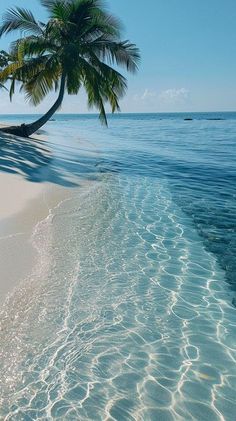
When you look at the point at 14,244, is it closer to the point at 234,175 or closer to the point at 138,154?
the point at 234,175

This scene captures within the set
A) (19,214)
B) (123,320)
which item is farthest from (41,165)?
(123,320)

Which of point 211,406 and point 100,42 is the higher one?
point 100,42

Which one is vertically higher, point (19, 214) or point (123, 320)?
point (19, 214)

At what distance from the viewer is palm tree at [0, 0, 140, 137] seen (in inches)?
844

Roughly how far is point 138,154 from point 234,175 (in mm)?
8892

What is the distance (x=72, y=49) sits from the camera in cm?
2103

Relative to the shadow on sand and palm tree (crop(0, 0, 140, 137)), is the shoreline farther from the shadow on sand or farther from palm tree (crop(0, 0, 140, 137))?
palm tree (crop(0, 0, 140, 137))

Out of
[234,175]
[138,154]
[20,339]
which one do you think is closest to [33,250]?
[20,339]

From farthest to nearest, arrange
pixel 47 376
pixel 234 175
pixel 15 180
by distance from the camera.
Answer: pixel 234 175 → pixel 15 180 → pixel 47 376

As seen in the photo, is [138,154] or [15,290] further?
[138,154]

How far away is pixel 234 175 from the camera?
56.1ft

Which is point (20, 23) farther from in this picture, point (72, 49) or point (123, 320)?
point (123, 320)

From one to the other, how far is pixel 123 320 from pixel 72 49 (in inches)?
766

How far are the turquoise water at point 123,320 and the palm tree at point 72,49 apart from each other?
13908 millimetres
